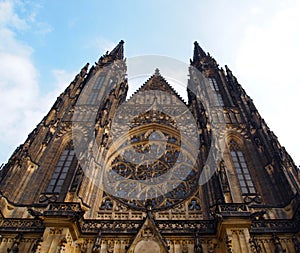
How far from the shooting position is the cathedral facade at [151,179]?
32.9ft

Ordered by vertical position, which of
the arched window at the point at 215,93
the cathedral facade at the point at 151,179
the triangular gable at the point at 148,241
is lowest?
the triangular gable at the point at 148,241

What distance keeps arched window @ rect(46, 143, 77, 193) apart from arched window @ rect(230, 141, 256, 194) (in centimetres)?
772

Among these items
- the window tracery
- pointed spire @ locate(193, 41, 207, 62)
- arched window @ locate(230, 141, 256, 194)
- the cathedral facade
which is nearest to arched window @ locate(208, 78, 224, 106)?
the cathedral facade

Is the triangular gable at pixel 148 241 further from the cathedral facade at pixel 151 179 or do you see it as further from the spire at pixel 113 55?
the spire at pixel 113 55

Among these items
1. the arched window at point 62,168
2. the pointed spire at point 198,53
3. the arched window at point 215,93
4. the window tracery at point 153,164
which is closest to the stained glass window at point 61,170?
the arched window at point 62,168

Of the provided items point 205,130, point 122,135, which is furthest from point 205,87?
point 122,135

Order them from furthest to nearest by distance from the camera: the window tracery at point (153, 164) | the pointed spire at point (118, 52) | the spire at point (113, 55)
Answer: the pointed spire at point (118, 52) → the spire at point (113, 55) → the window tracery at point (153, 164)

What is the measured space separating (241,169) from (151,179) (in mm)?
4367

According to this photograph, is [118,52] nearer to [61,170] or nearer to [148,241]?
[61,170]

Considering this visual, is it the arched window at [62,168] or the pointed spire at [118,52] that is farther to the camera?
the pointed spire at [118,52]

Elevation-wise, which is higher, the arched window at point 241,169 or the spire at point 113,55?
the spire at point 113,55

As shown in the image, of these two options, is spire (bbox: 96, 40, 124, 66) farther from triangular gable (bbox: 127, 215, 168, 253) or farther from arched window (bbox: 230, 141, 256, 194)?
triangular gable (bbox: 127, 215, 168, 253)

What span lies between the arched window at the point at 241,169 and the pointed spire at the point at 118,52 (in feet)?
52.7

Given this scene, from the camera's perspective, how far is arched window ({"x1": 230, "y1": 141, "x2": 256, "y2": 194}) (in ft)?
43.6
